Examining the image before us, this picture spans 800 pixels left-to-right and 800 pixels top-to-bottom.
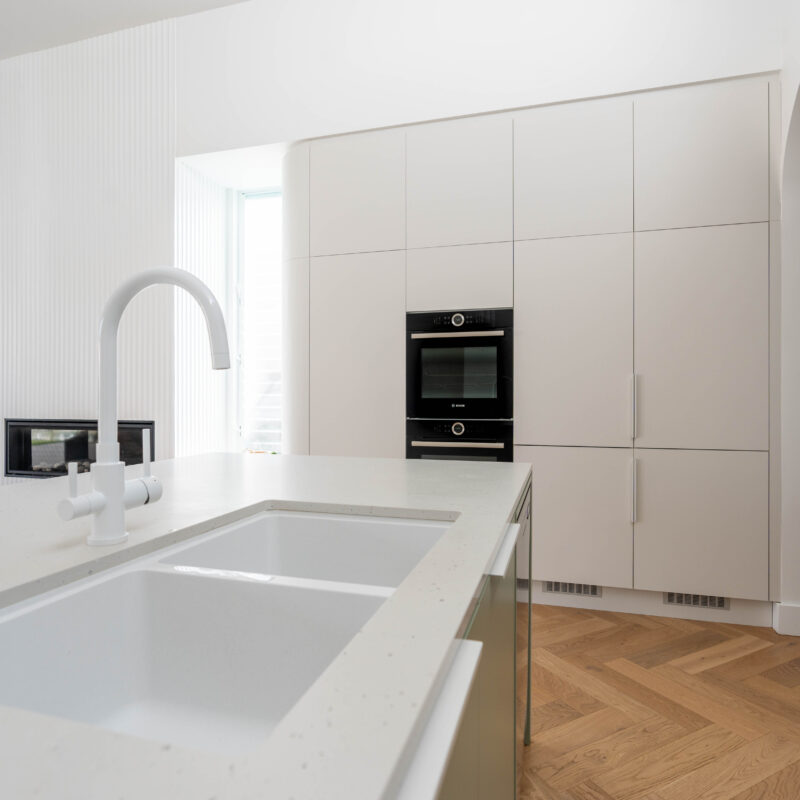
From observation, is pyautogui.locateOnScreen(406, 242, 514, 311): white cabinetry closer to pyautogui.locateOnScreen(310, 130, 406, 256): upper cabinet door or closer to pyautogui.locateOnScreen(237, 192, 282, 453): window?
pyautogui.locateOnScreen(310, 130, 406, 256): upper cabinet door

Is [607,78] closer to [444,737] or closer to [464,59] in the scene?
[464,59]

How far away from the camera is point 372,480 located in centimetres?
147

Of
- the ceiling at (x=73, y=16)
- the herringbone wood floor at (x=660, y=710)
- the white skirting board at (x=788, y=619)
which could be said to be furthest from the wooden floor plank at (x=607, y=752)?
the ceiling at (x=73, y=16)

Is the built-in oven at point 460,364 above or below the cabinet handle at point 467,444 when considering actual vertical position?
above

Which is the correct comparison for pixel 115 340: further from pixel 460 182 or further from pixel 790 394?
pixel 790 394

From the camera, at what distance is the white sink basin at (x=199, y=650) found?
0.76 metres

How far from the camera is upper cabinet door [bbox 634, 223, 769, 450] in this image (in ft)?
8.96

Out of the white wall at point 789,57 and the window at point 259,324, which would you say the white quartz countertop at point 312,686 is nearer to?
the white wall at point 789,57

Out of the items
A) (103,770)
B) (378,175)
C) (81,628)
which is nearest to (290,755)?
(103,770)

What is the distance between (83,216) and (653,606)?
13.8 ft

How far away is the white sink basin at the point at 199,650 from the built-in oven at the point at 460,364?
2385 millimetres

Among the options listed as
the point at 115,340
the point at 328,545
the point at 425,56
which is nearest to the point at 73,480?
the point at 115,340

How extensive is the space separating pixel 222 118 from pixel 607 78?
2206 mm

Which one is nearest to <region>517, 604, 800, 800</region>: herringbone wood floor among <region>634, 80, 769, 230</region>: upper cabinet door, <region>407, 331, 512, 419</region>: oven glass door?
<region>407, 331, 512, 419</region>: oven glass door
